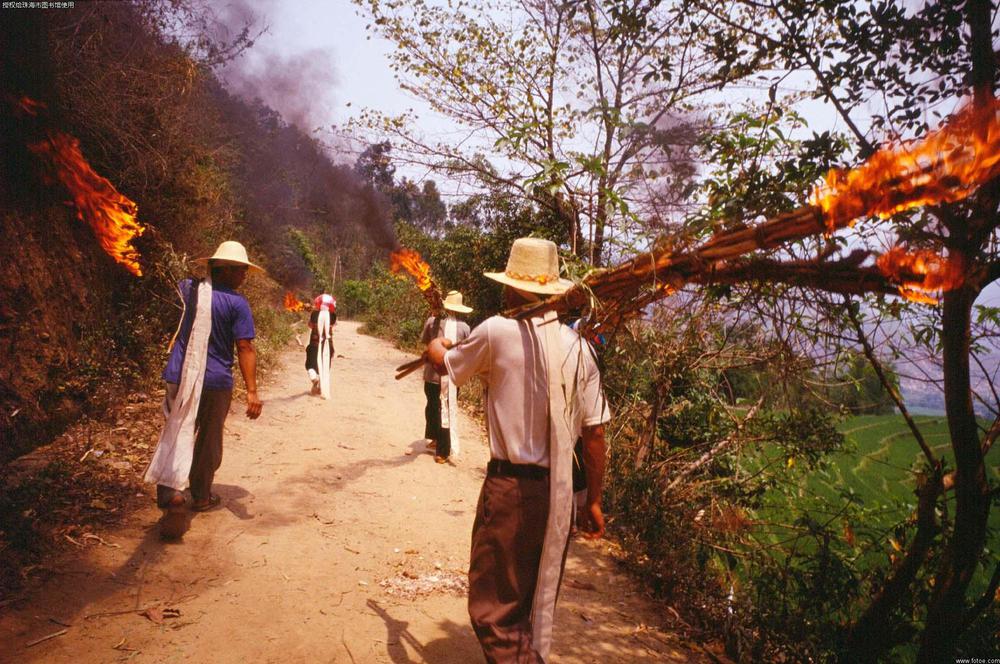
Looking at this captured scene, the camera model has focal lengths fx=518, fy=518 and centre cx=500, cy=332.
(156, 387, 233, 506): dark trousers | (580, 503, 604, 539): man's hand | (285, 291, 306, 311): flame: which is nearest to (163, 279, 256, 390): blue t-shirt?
(156, 387, 233, 506): dark trousers

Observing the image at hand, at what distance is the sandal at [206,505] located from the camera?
4344 millimetres

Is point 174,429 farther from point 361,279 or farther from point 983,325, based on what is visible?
point 361,279

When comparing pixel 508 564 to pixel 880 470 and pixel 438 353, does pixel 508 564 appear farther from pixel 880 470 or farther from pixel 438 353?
pixel 880 470

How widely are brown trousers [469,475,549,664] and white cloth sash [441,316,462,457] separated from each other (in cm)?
364

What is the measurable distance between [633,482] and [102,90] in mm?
7481

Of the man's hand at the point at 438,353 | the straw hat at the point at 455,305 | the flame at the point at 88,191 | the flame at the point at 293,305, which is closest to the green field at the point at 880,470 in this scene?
the man's hand at the point at 438,353

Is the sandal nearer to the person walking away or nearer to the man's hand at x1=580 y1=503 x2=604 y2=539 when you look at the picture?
the man's hand at x1=580 y1=503 x2=604 y2=539

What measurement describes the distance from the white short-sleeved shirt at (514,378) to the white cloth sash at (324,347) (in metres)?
6.90

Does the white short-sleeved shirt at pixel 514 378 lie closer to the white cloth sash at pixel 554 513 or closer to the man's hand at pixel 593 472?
the white cloth sash at pixel 554 513

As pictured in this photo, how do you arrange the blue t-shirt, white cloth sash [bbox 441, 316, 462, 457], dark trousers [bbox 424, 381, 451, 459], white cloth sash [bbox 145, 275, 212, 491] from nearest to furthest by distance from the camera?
1. white cloth sash [bbox 145, 275, 212, 491]
2. the blue t-shirt
3. white cloth sash [bbox 441, 316, 462, 457]
4. dark trousers [bbox 424, 381, 451, 459]

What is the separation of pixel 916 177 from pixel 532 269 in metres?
1.59

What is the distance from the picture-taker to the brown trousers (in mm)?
2467

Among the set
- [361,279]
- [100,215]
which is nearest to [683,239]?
[100,215]

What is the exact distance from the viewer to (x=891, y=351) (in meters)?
2.81
